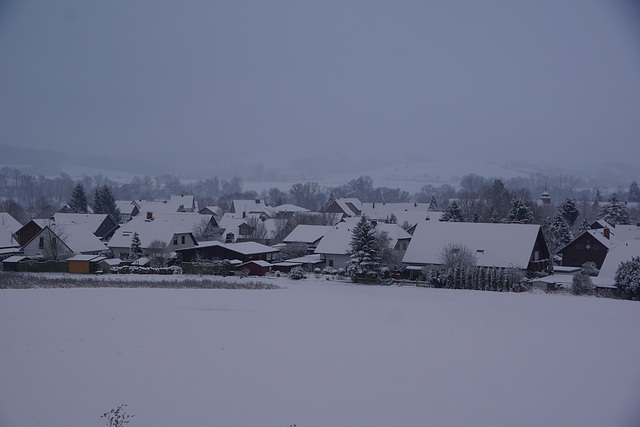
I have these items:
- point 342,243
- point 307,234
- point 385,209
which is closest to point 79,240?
point 307,234

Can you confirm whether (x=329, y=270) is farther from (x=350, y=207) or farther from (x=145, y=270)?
(x=350, y=207)

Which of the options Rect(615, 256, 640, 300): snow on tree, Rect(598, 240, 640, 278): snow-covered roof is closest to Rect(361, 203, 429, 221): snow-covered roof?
Rect(598, 240, 640, 278): snow-covered roof

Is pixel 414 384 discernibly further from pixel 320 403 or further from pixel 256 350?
pixel 256 350

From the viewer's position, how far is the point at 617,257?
1474 inches

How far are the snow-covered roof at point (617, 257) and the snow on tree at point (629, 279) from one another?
469cm

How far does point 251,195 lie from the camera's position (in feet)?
561

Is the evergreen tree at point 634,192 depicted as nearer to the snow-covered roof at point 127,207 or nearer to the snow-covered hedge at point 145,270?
the snow-covered roof at point 127,207

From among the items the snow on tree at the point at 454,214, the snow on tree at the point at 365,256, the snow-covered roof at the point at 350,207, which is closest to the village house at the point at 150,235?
the snow on tree at the point at 365,256

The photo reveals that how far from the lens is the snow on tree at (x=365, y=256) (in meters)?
36.1

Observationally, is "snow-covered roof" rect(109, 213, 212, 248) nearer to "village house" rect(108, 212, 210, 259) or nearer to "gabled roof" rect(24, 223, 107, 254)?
"village house" rect(108, 212, 210, 259)

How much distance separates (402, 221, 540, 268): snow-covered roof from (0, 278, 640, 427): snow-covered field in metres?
14.1

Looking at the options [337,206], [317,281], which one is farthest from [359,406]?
[337,206]

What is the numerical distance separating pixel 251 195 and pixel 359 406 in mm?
160735

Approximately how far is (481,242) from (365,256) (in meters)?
10.2
